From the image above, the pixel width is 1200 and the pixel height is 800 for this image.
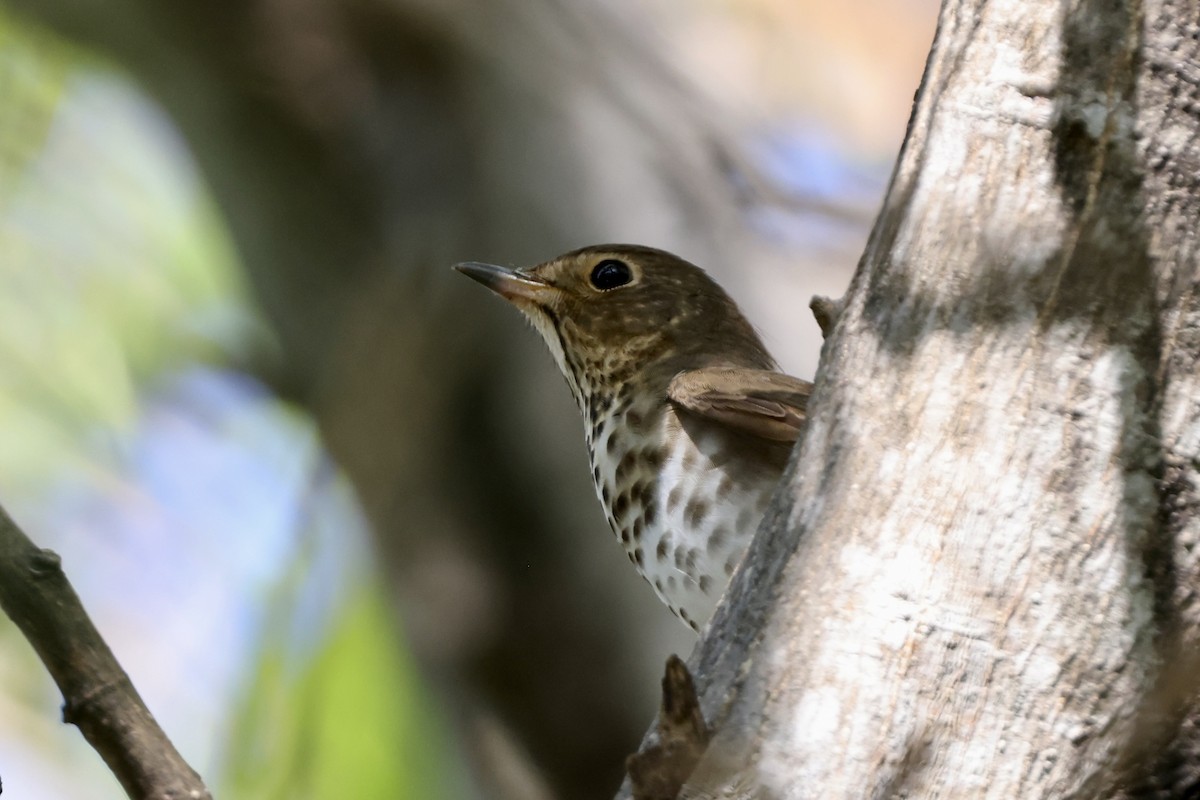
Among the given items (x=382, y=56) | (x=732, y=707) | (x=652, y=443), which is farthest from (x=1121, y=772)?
(x=382, y=56)

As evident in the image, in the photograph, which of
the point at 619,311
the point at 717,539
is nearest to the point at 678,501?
the point at 717,539

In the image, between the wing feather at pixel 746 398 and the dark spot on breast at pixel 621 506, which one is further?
the dark spot on breast at pixel 621 506

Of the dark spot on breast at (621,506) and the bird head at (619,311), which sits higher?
the bird head at (619,311)

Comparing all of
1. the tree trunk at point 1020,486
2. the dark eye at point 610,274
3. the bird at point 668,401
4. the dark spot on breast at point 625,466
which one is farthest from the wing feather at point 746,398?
the tree trunk at point 1020,486

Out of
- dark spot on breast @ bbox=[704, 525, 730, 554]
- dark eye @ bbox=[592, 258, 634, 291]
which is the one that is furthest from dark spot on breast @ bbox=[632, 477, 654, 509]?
dark eye @ bbox=[592, 258, 634, 291]

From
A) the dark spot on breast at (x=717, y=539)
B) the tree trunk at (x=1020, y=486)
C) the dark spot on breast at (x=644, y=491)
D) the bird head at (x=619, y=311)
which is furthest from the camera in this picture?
the bird head at (x=619, y=311)

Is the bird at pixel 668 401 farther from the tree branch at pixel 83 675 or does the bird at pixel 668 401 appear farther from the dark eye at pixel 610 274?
the tree branch at pixel 83 675

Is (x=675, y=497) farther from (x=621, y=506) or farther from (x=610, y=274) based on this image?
(x=610, y=274)

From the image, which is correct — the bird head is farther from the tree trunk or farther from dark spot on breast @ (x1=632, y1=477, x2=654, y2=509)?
the tree trunk
